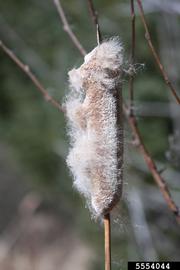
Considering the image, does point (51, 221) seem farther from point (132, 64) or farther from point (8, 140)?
point (132, 64)

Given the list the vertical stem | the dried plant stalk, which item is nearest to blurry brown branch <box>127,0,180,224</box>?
the dried plant stalk

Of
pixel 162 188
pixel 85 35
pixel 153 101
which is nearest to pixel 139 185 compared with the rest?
pixel 153 101

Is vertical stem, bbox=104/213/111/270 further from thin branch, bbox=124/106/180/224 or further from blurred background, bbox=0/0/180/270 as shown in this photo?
blurred background, bbox=0/0/180/270

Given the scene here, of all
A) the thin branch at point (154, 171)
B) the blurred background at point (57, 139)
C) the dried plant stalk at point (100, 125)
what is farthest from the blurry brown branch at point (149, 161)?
the blurred background at point (57, 139)

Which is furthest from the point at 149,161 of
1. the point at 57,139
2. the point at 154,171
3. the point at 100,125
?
the point at 57,139

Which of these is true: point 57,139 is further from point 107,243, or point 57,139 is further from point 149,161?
point 107,243

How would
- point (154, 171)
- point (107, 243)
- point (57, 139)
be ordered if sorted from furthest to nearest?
point (57, 139) → point (154, 171) → point (107, 243)
